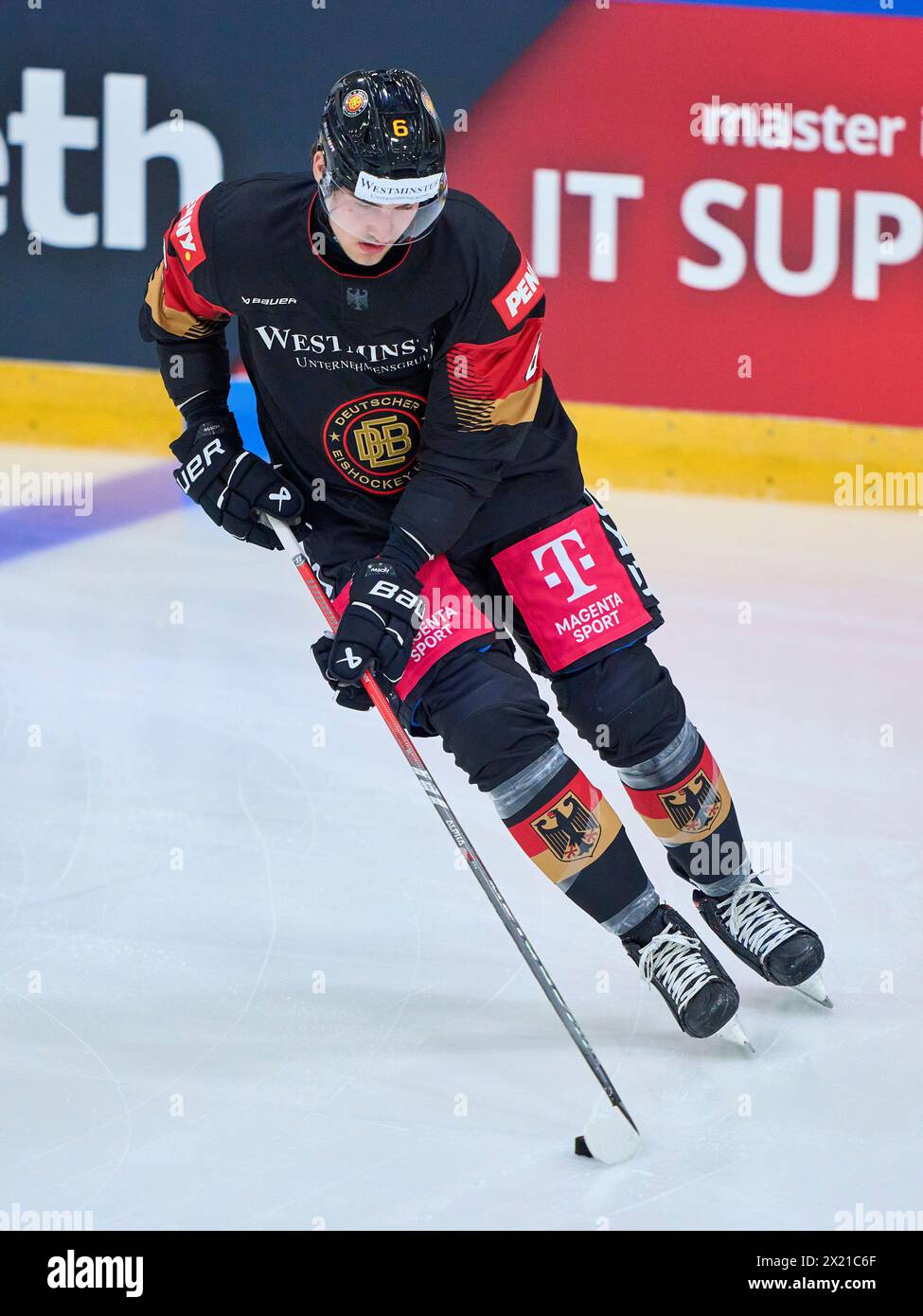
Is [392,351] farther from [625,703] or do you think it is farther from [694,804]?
[694,804]

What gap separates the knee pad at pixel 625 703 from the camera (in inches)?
95.4

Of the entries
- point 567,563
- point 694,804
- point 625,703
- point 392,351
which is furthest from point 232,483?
point 694,804

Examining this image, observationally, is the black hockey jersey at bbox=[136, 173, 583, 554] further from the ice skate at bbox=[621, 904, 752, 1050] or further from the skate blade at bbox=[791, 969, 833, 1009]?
the skate blade at bbox=[791, 969, 833, 1009]

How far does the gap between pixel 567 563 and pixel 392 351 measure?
0.42 m

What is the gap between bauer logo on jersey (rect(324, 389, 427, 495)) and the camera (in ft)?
8.00

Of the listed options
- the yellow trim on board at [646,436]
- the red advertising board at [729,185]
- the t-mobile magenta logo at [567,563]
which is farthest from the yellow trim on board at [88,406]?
the t-mobile magenta logo at [567,563]

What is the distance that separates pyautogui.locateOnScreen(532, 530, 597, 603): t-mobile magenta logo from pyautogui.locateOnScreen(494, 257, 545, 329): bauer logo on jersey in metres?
0.35

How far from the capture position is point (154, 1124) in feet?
6.97

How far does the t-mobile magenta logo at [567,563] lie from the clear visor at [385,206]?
53cm

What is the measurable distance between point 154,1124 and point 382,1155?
0.32m

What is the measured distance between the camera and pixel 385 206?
2.13 meters

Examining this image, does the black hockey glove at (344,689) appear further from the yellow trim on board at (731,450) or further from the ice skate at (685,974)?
the yellow trim on board at (731,450)

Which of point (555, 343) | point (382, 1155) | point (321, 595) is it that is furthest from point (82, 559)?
point (382, 1155)

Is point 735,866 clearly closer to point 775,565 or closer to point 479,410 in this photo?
point 479,410
